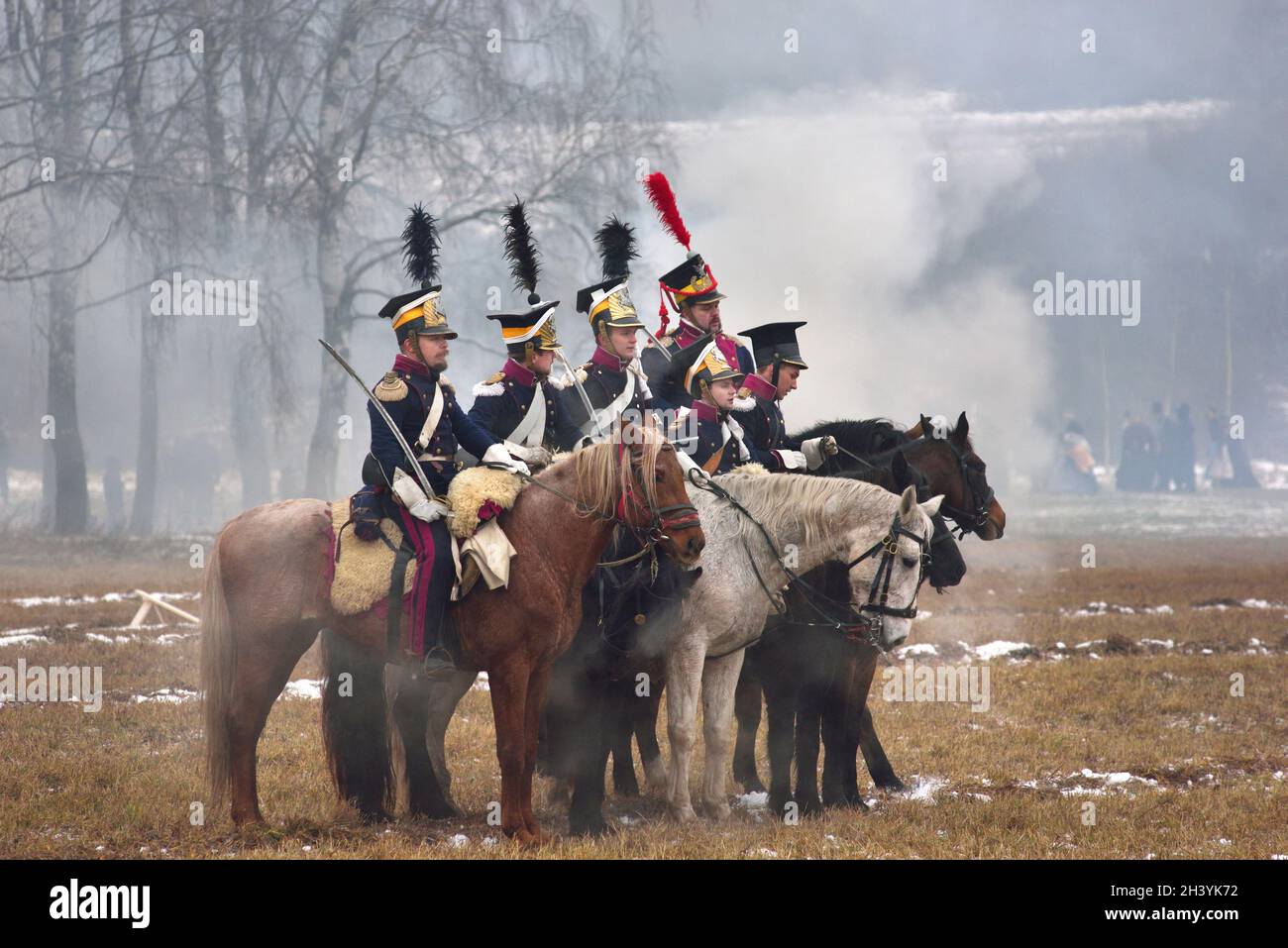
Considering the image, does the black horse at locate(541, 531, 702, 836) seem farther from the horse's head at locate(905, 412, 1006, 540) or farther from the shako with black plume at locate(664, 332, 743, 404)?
the horse's head at locate(905, 412, 1006, 540)

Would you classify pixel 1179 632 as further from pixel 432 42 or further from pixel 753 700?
pixel 432 42

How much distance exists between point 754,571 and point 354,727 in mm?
2577

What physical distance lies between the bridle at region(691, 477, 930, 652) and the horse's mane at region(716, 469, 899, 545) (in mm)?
66

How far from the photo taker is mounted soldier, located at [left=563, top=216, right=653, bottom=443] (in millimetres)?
8625

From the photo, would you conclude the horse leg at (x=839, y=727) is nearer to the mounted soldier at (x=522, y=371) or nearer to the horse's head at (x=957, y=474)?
the horse's head at (x=957, y=474)

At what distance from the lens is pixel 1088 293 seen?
153ft

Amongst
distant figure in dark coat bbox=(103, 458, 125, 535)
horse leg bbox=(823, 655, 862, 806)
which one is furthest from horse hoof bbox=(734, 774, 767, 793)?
distant figure in dark coat bbox=(103, 458, 125, 535)

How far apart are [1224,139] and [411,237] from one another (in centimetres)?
4673

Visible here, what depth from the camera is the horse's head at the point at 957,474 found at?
9805 mm

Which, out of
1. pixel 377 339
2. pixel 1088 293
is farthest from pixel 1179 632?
pixel 1088 293

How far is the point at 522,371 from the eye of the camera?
855cm

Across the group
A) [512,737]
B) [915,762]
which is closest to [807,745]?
[915,762]

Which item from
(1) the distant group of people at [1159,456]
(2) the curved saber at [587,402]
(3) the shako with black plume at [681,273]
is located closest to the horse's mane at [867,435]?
(3) the shako with black plume at [681,273]

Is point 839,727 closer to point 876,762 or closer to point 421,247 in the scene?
point 876,762
